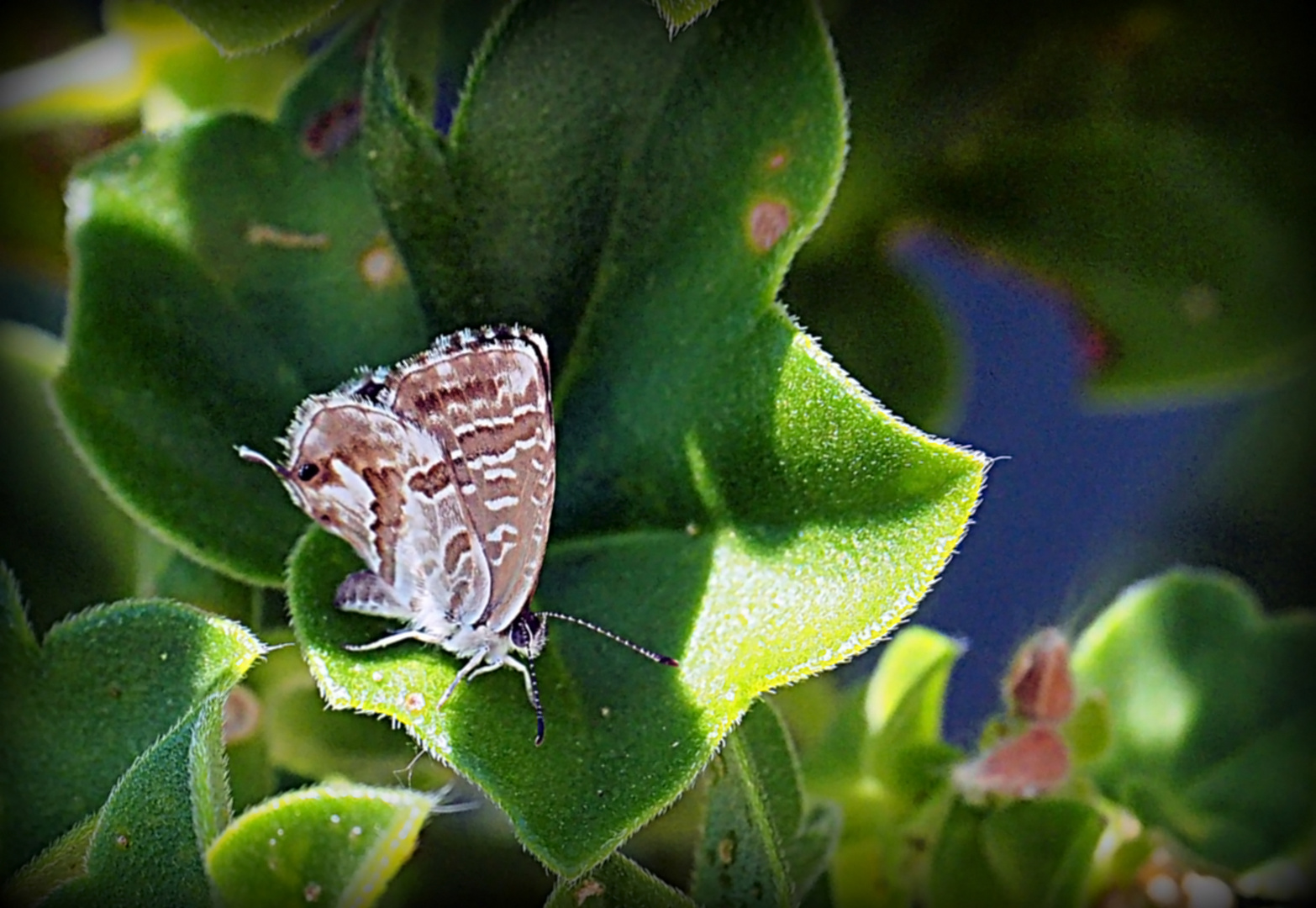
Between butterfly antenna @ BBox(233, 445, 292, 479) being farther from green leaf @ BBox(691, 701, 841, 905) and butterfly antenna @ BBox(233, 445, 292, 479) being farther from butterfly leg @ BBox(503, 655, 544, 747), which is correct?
green leaf @ BBox(691, 701, 841, 905)

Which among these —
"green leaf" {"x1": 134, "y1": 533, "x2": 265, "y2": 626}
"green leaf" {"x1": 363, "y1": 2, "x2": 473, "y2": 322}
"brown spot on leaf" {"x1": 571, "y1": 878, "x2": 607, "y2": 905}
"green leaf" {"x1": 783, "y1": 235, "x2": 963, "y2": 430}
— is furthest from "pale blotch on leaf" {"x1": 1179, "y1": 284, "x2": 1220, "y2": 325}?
"green leaf" {"x1": 134, "y1": 533, "x2": 265, "y2": 626}

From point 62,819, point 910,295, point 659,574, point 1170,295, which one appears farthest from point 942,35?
point 62,819

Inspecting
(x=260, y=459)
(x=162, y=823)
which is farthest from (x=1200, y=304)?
(x=162, y=823)

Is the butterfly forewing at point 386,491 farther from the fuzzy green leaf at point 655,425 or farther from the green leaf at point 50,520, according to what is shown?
the green leaf at point 50,520

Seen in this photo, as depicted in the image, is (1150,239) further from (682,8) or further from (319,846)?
(319,846)

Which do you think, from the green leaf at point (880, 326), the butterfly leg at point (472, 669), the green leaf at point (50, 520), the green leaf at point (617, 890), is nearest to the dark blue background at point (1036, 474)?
the green leaf at point (880, 326)

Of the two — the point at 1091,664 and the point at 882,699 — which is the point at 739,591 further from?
the point at 1091,664

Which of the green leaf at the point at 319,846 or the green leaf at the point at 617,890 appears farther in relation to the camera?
the green leaf at the point at 617,890
